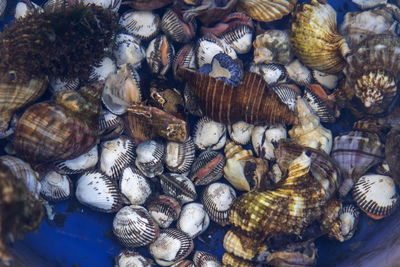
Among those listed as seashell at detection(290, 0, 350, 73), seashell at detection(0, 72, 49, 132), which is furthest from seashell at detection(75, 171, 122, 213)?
seashell at detection(290, 0, 350, 73)

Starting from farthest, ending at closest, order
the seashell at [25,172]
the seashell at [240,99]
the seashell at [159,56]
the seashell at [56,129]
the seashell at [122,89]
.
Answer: the seashell at [159,56] < the seashell at [122,89] < the seashell at [240,99] < the seashell at [56,129] < the seashell at [25,172]

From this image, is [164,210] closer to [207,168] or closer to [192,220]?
[192,220]

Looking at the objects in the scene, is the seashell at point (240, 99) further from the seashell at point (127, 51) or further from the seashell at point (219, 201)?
the seashell at point (219, 201)

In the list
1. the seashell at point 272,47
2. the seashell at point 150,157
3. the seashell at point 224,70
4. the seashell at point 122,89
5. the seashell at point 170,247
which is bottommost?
the seashell at point 170,247

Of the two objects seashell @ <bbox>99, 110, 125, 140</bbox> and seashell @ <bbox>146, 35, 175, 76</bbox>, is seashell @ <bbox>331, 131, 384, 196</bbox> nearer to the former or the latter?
seashell @ <bbox>146, 35, 175, 76</bbox>

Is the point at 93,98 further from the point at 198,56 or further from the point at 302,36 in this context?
the point at 302,36

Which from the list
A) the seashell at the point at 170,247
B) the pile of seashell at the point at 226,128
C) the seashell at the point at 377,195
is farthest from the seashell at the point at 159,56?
the seashell at the point at 377,195

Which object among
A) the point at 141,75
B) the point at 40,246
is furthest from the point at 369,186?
the point at 40,246
